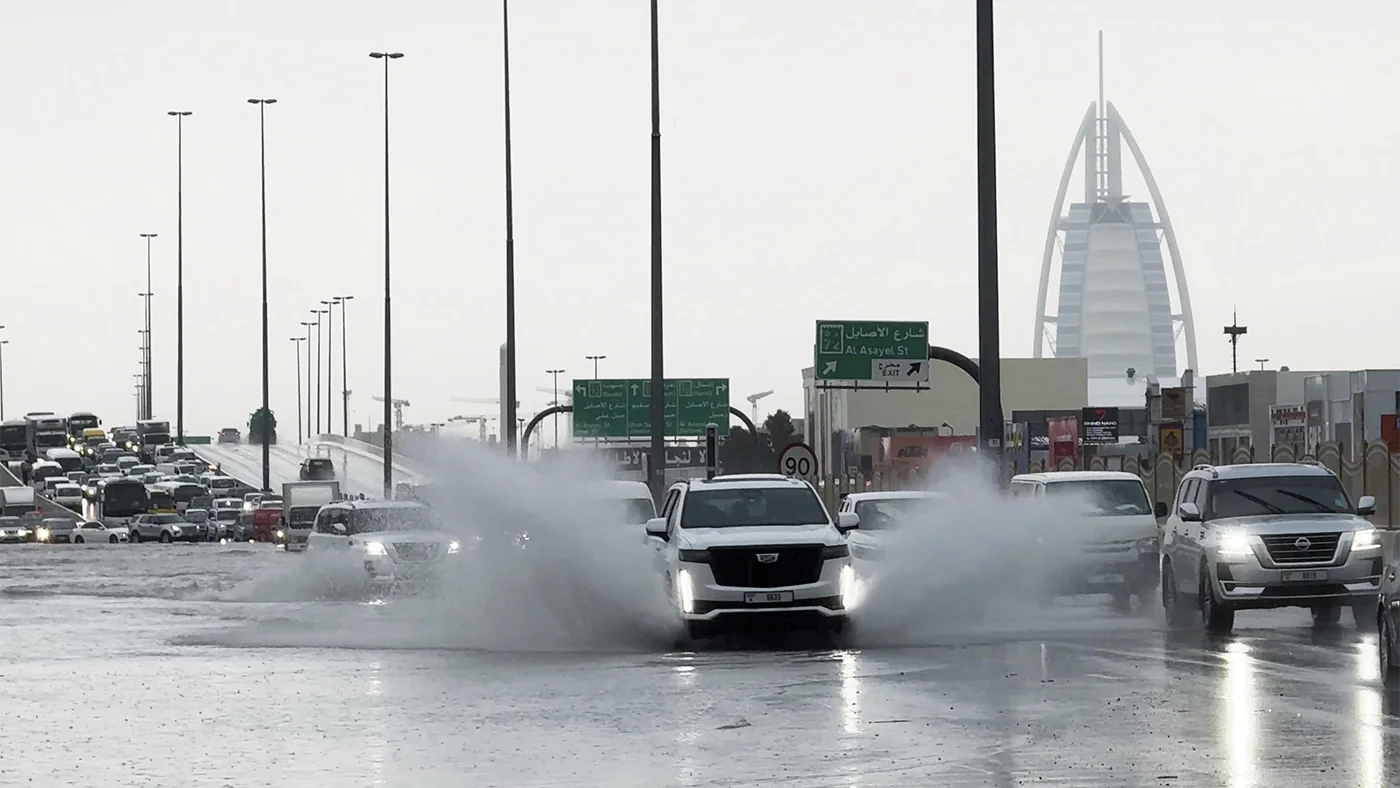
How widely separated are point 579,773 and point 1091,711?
4350mm

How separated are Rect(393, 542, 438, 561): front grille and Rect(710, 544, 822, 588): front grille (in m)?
13.1

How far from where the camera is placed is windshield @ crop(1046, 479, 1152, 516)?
31.5m

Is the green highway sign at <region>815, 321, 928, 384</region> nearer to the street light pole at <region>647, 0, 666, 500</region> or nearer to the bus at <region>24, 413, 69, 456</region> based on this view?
the street light pole at <region>647, 0, 666, 500</region>

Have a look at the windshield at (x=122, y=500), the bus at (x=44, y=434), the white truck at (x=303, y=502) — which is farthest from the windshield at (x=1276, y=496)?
the bus at (x=44, y=434)

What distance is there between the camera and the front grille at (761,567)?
24234 mm

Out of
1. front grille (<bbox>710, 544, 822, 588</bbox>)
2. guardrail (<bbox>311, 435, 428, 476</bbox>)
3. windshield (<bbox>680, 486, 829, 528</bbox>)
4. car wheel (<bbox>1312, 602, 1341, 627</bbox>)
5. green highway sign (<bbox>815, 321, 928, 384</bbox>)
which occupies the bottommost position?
car wheel (<bbox>1312, 602, 1341, 627</bbox>)

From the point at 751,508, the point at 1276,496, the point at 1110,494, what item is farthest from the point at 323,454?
the point at 1276,496

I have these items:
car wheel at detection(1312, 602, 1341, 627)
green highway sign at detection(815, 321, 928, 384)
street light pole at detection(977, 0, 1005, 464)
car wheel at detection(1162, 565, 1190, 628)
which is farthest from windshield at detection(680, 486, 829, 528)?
green highway sign at detection(815, 321, 928, 384)

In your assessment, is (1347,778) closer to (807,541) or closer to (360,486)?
(807,541)

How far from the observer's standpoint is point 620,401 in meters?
79.7

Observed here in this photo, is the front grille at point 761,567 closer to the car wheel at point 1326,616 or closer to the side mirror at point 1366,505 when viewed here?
the side mirror at point 1366,505

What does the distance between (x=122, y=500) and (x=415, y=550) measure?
76385mm

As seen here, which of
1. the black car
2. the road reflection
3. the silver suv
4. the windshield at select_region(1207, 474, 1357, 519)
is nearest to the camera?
the road reflection

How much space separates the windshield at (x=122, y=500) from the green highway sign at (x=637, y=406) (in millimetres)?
37141
